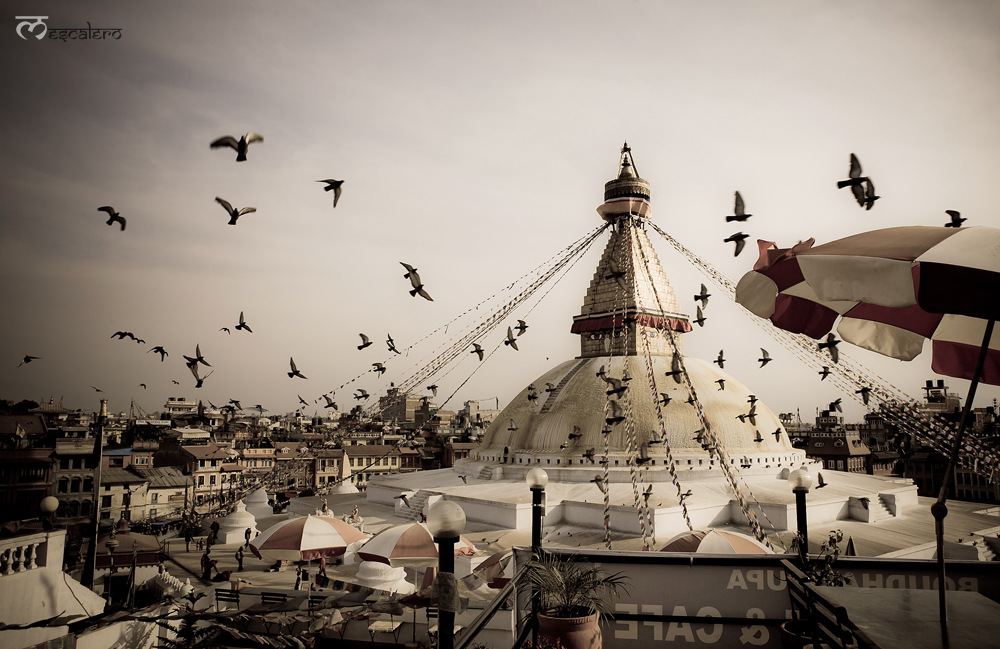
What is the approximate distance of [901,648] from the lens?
3137 mm

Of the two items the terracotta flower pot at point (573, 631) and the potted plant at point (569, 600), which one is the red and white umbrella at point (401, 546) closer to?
the potted plant at point (569, 600)

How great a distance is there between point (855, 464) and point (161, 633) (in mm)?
46555

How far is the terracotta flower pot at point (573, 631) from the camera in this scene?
5391mm

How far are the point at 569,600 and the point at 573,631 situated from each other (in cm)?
29

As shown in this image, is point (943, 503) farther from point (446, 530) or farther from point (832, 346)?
point (832, 346)

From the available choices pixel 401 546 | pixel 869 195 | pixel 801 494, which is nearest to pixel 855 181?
pixel 869 195

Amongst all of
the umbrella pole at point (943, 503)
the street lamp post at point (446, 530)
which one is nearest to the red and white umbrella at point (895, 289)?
the umbrella pole at point (943, 503)

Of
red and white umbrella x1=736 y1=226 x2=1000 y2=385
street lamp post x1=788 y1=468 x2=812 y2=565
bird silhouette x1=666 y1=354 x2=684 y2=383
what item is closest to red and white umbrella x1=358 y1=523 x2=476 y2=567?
bird silhouette x1=666 y1=354 x2=684 y2=383

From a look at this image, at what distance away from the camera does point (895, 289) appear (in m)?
3.86

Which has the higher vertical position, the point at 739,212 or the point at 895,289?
the point at 739,212

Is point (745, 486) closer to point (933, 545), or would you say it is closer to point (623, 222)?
point (933, 545)

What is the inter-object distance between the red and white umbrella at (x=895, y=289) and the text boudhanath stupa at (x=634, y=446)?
801 cm

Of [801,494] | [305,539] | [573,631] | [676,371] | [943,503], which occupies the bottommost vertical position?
[305,539]

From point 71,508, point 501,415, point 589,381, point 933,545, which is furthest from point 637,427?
point 71,508
